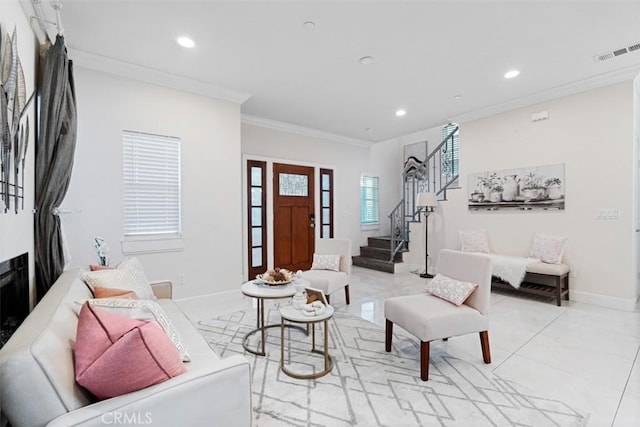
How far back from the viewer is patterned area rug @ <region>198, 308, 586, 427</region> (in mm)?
1770

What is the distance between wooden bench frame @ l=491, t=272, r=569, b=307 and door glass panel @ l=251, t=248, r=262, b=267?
3.69 meters

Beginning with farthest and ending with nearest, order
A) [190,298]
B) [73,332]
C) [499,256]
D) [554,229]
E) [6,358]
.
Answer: [499,256]
[554,229]
[190,298]
[73,332]
[6,358]

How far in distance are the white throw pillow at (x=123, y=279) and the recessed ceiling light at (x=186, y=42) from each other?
2.01 metres

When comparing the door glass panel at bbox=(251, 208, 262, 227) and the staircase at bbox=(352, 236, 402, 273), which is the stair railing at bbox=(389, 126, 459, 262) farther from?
the door glass panel at bbox=(251, 208, 262, 227)

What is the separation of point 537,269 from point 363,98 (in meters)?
3.17

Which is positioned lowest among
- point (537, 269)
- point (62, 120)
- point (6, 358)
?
point (537, 269)

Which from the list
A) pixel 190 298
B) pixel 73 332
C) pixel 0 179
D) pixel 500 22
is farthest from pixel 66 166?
pixel 500 22

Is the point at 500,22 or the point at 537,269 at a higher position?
the point at 500,22

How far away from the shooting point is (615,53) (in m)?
3.08

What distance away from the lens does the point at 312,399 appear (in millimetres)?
1960

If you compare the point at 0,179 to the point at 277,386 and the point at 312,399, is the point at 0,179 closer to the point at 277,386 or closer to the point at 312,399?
the point at 277,386

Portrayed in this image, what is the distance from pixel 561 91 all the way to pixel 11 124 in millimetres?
5379

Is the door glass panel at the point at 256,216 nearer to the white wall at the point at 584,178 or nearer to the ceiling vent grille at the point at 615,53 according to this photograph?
the white wall at the point at 584,178

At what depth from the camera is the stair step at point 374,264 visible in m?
5.86
